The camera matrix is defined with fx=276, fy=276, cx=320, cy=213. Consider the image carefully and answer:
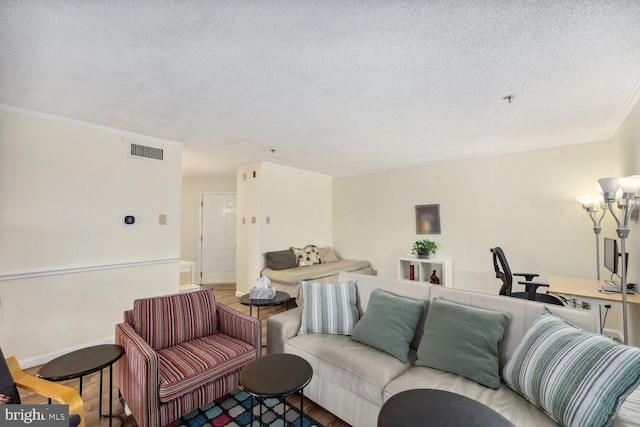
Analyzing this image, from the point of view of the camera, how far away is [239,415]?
1940 millimetres

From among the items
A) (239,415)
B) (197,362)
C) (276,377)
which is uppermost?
(276,377)

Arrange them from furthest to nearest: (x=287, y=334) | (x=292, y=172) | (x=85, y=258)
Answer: (x=292, y=172) → (x=85, y=258) → (x=287, y=334)

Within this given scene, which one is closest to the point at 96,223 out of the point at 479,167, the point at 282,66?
the point at 282,66

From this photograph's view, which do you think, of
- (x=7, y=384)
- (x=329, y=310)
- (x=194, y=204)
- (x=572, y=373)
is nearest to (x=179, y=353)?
(x=7, y=384)

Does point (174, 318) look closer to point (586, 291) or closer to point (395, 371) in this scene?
point (395, 371)

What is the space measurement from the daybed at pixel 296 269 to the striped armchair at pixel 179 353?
5.51 feet

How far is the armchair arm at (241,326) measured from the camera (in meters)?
2.18

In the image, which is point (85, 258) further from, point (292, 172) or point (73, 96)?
point (292, 172)

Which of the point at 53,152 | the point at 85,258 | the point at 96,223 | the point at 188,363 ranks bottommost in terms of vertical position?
the point at 188,363

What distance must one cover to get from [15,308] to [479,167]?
232 inches

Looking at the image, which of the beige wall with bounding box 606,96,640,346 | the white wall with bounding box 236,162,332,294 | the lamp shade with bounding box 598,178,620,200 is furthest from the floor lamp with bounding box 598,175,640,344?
the white wall with bounding box 236,162,332,294

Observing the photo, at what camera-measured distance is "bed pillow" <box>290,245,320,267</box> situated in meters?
5.12

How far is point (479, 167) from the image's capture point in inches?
173

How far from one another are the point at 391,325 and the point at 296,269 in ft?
9.87
